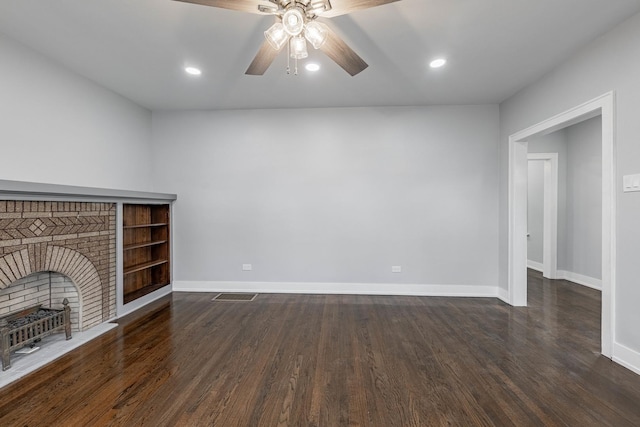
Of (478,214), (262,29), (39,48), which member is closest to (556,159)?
(478,214)

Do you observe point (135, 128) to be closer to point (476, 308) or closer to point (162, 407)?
point (162, 407)

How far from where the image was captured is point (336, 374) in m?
2.26

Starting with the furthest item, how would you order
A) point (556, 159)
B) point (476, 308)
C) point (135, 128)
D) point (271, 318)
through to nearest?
point (556, 159) < point (135, 128) < point (476, 308) < point (271, 318)

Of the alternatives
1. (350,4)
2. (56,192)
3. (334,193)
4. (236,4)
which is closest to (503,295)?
(334,193)

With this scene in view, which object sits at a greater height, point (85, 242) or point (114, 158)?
point (114, 158)

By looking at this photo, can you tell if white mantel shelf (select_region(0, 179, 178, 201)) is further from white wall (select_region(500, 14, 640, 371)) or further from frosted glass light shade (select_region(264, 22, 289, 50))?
white wall (select_region(500, 14, 640, 371))

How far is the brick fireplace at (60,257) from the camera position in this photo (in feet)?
8.04

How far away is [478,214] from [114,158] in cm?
509

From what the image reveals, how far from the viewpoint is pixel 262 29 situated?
8.03 feet

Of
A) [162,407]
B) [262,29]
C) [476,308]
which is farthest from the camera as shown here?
[476,308]

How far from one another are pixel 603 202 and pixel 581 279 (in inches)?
126

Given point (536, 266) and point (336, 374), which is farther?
point (536, 266)

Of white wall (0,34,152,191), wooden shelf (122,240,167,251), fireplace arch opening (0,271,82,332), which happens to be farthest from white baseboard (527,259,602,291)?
white wall (0,34,152,191)

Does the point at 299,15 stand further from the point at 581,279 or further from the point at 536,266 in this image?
the point at 536,266
